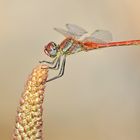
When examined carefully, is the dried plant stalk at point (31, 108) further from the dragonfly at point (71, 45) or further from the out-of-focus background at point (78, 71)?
the out-of-focus background at point (78, 71)

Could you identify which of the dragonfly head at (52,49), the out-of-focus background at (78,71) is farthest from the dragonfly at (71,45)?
the out-of-focus background at (78,71)

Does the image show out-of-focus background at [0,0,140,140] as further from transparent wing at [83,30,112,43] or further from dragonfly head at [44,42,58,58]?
dragonfly head at [44,42,58,58]

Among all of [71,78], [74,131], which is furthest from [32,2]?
[74,131]

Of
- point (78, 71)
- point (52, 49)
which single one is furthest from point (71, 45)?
point (78, 71)

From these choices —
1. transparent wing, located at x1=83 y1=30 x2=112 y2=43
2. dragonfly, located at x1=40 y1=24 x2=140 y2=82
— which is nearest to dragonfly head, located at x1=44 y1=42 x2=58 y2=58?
dragonfly, located at x1=40 y1=24 x2=140 y2=82

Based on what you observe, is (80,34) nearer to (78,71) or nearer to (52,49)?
(52,49)
